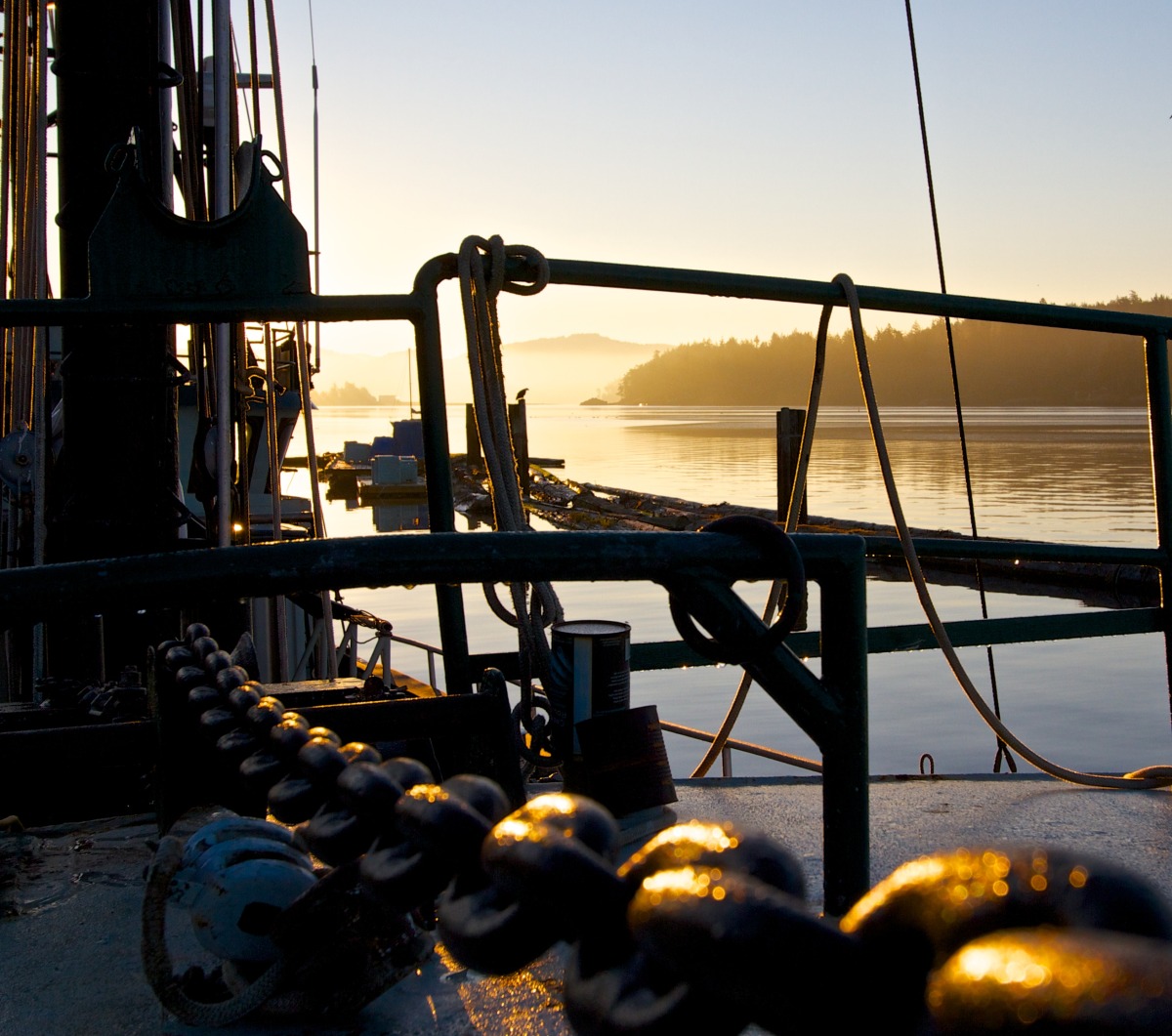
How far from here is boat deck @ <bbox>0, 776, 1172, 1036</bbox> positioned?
4.61ft

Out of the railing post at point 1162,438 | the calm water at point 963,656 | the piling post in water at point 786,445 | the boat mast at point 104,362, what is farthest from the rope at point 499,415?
the piling post in water at point 786,445

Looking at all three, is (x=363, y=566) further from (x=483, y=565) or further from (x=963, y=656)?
(x=963, y=656)

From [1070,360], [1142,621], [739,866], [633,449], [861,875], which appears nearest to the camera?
[739,866]

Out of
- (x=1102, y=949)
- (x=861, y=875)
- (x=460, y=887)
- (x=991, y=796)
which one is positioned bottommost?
(x=991, y=796)

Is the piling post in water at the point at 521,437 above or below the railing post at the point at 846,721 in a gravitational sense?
above

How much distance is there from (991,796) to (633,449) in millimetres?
71978

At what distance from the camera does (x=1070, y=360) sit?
176 meters

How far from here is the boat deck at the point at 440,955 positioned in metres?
1.41

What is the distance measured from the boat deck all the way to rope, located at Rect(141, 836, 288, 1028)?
6cm

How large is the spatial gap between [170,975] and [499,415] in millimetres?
1180

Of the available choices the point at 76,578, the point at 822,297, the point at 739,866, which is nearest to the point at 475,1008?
the point at 76,578

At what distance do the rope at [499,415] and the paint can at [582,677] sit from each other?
0.06 metres

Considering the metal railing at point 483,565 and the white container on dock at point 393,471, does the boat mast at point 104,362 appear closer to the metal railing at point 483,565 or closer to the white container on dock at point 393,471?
the metal railing at point 483,565

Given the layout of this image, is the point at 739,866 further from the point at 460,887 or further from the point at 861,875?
the point at 861,875
